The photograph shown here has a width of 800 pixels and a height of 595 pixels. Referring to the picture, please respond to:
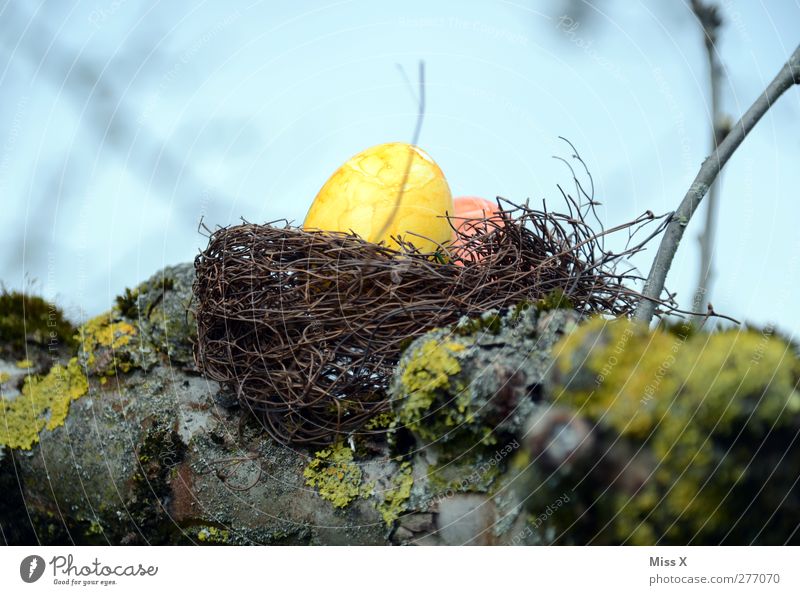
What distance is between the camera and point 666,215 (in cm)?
171

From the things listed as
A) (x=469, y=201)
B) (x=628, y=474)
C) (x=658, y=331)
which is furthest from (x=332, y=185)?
(x=628, y=474)

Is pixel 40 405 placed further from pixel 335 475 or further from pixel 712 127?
pixel 712 127

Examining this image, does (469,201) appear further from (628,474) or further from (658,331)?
(628,474)

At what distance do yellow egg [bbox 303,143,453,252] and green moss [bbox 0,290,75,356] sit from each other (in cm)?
68

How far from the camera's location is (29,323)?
6.72 feet

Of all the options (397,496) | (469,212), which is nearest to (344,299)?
(397,496)

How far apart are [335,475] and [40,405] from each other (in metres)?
0.80

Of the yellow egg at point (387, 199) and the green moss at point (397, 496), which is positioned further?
the yellow egg at point (387, 199)

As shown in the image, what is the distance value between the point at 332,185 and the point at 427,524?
0.84 m

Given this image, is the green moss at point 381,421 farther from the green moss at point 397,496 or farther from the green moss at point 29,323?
the green moss at point 29,323

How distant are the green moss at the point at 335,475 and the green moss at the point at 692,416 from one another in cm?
47

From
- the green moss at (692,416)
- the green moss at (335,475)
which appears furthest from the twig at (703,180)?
the green moss at (335,475)

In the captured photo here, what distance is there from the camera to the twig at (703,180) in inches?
64.6
